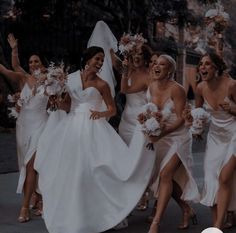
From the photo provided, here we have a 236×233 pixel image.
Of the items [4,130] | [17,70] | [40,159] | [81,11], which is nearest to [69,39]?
[81,11]

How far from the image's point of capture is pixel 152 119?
603 centimetres

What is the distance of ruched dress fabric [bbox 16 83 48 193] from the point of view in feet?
23.9

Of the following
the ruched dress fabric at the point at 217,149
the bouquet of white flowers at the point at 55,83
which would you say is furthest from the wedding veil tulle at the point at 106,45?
the ruched dress fabric at the point at 217,149

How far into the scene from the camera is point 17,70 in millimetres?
7641

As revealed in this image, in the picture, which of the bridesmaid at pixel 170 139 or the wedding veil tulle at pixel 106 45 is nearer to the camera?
the bridesmaid at pixel 170 139

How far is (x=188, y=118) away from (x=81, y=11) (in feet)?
45.8

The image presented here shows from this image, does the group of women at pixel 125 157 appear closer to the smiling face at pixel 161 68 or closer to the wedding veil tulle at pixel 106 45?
the smiling face at pixel 161 68

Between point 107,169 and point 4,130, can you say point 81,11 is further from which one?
point 107,169

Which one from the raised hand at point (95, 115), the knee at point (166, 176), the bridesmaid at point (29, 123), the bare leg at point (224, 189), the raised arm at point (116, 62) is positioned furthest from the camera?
the raised arm at point (116, 62)

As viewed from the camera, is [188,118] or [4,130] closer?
[188,118]

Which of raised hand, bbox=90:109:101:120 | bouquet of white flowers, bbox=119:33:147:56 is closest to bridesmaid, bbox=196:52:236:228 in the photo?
raised hand, bbox=90:109:101:120

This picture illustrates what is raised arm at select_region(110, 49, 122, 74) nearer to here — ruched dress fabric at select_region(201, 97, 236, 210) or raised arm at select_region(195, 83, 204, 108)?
raised arm at select_region(195, 83, 204, 108)

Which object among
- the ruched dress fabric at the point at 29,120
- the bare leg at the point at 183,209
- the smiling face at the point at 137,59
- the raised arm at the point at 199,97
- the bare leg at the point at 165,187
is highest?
the smiling face at the point at 137,59

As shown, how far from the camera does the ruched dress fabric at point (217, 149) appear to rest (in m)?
6.04
